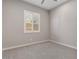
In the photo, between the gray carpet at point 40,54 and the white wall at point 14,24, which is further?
the white wall at point 14,24

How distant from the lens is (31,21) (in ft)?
16.1

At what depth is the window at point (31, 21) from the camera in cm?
450

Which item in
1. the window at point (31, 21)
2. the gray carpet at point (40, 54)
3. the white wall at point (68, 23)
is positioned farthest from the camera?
the window at point (31, 21)

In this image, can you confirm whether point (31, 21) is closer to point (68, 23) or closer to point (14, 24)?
point (14, 24)

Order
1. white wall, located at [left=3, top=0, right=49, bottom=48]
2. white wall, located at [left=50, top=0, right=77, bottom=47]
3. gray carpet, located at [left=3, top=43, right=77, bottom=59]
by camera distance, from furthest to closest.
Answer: white wall, located at [left=50, top=0, right=77, bottom=47] < white wall, located at [left=3, top=0, right=49, bottom=48] < gray carpet, located at [left=3, top=43, right=77, bottom=59]

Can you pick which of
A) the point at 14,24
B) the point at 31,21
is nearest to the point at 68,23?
the point at 31,21

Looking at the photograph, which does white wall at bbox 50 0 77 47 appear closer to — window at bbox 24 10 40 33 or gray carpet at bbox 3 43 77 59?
gray carpet at bbox 3 43 77 59

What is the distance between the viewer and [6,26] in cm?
335

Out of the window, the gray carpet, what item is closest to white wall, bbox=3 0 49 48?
the window

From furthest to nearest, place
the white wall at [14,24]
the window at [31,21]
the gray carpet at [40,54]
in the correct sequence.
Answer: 1. the window at [31,21]
2. the white wall at [14,24]
3. the gray carpet at [40,54]

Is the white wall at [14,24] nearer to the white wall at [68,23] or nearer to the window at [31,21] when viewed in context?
the window at [31,21]

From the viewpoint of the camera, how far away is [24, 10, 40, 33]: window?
14.8 feet

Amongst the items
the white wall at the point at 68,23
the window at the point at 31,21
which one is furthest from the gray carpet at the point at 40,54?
the window at the point at 31,21

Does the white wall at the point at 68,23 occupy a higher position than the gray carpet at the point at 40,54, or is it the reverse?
the white wall at the point at 68,23
